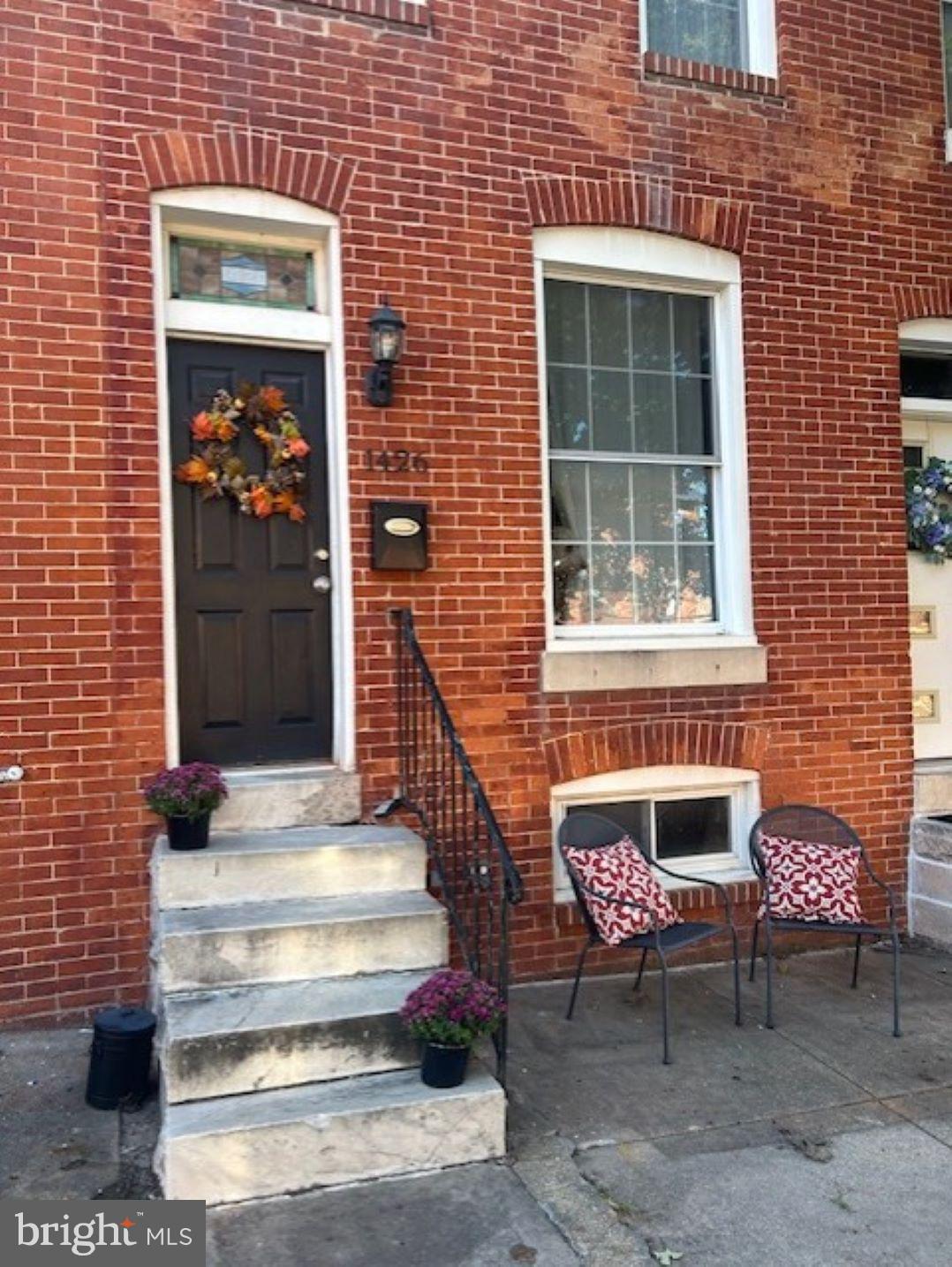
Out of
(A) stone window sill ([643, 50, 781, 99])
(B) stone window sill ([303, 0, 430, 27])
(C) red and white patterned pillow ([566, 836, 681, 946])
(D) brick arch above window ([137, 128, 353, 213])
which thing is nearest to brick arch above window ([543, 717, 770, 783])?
(C) red and white patterned pillow ([566, 836, 681, 946])

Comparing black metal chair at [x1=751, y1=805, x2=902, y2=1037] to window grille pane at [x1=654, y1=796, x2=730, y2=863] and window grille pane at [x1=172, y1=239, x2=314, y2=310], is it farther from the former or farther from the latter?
window grille pane at [x1=172, y1=239, x2=314, y2=310]

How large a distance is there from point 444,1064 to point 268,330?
3277 millimetres

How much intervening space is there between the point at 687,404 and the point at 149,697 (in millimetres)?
3273

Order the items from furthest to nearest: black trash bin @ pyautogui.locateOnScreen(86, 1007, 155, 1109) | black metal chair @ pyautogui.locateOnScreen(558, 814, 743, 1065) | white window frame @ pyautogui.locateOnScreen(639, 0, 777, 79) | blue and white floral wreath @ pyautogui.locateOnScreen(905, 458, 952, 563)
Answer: blue and white floral wreath @ pyautogui.locateOnScreen(905, 458, 952, 563) → white window frame @ pyautogui.locateOnScreen(639, 0, 777, 79) → black metal chair @ pyautogui.locateOnScreen(558, 814, 743, 1065) → black trash bin @ pyautogui.locateOnScreen(86, 1007, 155, 1109)

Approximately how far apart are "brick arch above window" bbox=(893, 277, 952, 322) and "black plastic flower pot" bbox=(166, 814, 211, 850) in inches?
190

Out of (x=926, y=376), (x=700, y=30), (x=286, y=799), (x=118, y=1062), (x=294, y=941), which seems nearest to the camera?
(x=118, y=1062)

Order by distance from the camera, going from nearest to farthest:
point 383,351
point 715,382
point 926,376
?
1. point 383,351
2. point 715,382
3. point 926,376

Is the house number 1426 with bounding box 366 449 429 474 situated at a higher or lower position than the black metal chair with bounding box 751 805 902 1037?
higher

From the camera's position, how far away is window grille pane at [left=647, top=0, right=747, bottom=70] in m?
5.87

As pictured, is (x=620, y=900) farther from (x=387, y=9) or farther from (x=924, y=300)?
(x=387, y=9)

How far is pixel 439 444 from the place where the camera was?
512 centimetres

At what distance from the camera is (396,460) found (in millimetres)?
5023

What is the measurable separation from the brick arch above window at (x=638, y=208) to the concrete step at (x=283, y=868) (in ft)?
10.5

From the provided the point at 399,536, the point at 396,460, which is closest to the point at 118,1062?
the point at 399,536
